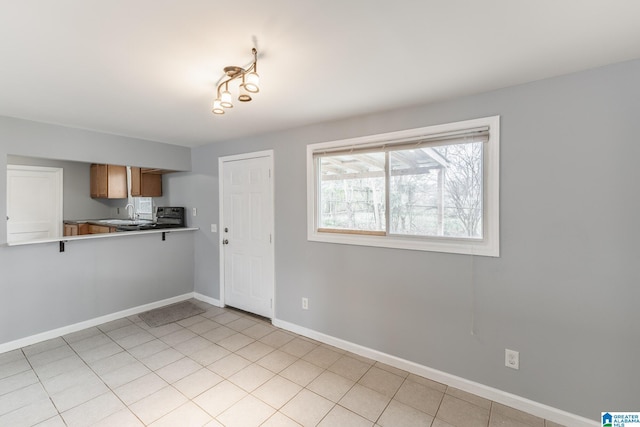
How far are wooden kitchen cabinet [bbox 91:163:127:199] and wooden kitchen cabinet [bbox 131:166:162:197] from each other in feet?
3.12

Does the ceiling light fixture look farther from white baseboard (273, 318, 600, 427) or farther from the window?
white baseboard (273, 318, 600, 427)

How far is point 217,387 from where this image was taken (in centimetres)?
222

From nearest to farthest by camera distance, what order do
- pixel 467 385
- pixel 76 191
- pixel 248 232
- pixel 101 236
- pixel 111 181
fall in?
pixel 467 385, pixel 101 236, pixel 248 232, pixel 111 181, pixel 76 191

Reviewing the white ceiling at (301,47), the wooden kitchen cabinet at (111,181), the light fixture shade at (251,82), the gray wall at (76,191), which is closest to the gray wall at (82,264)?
the white ceiling at (301,47)

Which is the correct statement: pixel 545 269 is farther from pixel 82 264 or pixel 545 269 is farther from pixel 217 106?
pixel 82 264

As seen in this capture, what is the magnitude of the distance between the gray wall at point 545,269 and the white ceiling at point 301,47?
0.75 ft

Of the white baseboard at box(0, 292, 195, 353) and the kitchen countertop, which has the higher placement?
the kitchen countertop

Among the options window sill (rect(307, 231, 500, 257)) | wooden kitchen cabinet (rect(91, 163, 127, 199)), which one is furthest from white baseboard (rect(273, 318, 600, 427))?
wooden kitchen cabinet (rect(91, 163, 127, 199))

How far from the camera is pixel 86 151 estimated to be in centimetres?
→ 316

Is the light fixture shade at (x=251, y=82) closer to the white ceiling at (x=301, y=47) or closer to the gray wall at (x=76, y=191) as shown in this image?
the white ceiling at (x=301, y=47)

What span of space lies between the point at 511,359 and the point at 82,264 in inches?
170

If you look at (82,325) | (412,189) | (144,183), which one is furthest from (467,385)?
(144,183)

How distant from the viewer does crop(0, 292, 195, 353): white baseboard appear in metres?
2.77

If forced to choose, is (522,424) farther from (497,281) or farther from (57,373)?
(57,373)
